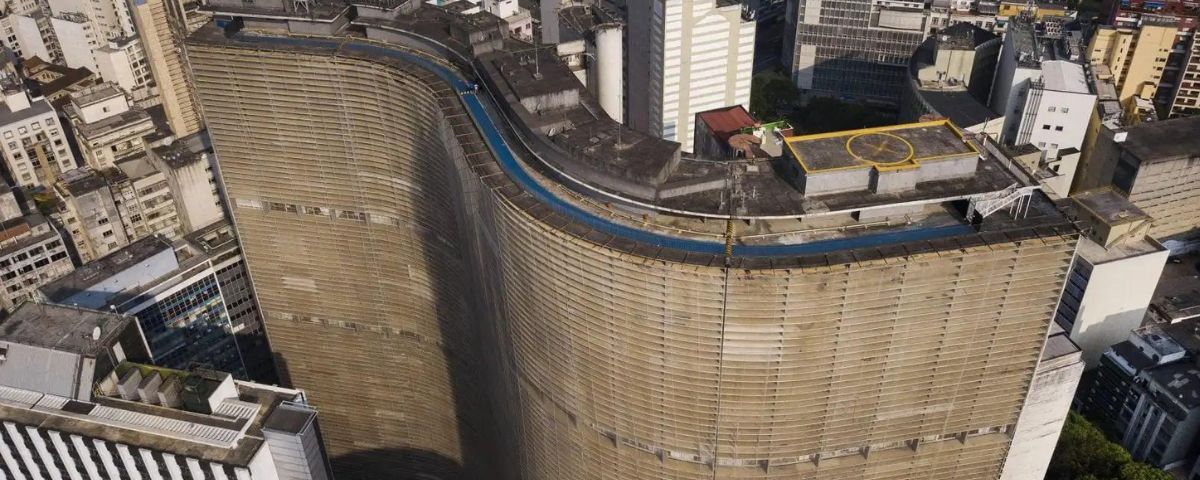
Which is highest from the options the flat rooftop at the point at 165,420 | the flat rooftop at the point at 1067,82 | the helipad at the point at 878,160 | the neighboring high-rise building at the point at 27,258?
the helipad at the point at 878,160

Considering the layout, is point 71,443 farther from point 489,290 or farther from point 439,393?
point 439,393

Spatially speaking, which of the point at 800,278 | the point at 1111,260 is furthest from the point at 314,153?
the point at 1111,260

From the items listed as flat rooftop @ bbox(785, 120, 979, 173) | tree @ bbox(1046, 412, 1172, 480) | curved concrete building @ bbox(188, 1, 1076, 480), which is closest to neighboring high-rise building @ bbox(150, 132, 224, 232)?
curved concrete building @ bbox(188, 1, 1076, 480)

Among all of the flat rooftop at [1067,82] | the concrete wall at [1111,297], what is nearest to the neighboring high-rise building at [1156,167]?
the flat rooftop at [1067,82]

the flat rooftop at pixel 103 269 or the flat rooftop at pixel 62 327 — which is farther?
the flat rooftop at pixel 103 269

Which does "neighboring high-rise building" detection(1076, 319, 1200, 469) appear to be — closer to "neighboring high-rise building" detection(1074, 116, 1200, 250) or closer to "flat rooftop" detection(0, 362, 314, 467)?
"neighboring high-rise building" detection(1074, 116, 1200, 250)

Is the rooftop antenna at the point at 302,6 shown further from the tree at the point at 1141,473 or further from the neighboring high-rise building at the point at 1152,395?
the tree at the point at 1141,473
